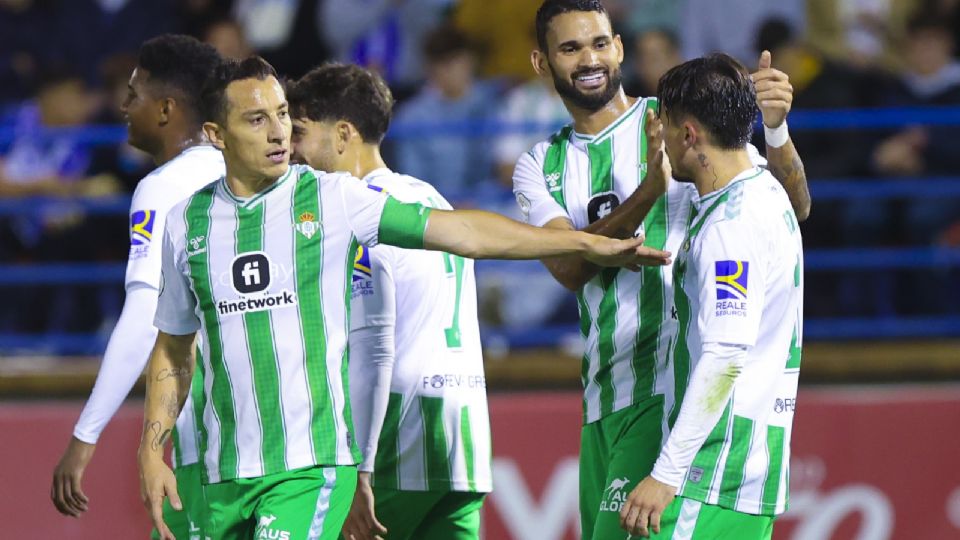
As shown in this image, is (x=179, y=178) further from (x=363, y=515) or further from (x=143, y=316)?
(x=363, y=515)

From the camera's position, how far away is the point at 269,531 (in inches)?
198

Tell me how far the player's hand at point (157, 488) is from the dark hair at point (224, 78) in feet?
3.79

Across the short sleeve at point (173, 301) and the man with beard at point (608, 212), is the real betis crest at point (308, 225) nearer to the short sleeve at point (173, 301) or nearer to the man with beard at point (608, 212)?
the short sleeve at point (173, 301)

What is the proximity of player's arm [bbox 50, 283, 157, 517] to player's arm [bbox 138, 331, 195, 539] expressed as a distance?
0.90ft

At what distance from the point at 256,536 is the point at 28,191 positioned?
5.74 meters

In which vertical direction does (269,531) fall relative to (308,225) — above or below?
below

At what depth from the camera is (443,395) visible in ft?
20.4

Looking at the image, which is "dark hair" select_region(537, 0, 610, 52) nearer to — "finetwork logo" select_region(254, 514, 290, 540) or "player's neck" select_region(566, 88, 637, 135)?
"player's neck" select_region(566, 88, 637, 135)

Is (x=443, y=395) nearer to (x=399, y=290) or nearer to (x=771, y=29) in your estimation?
(x=399, y=290)

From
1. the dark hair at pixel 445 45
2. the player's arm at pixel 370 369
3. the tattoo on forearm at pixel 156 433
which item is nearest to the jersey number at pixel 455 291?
the player's arm at pixel 370 369

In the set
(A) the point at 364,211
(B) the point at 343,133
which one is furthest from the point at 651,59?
(A) the point at 364,211

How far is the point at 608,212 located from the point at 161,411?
171 cm

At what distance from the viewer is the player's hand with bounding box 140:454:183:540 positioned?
17.1 ft

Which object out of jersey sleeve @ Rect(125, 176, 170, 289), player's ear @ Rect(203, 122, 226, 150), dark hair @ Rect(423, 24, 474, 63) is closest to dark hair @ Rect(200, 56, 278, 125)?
player's ear @ Rect(203, 122, 226, 150)
